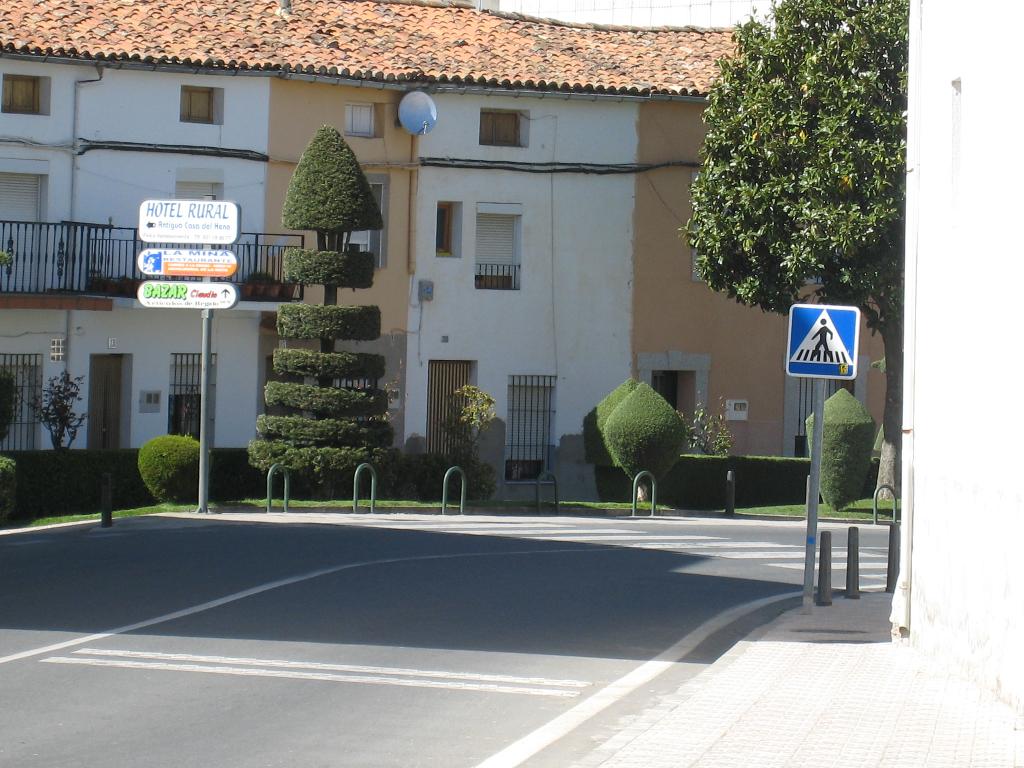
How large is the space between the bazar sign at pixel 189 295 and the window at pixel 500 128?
11.7m

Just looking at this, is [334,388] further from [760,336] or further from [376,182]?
[760,336]

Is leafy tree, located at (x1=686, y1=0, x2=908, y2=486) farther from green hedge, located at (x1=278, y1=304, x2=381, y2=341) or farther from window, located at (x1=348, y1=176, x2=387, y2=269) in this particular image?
green hedge, located at (x1=278, y1=304, x2=381, y2=341)

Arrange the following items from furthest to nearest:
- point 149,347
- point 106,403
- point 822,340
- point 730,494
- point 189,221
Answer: point 106,403
point 149,347
point 730,494
point 189,221
point 822,340

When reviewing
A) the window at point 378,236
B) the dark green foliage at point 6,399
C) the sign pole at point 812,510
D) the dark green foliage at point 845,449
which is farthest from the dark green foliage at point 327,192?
the sign pole at point 812,510

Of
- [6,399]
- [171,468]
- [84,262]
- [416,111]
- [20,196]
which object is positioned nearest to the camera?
[171,468]

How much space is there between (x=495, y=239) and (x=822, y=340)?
63.8 feet

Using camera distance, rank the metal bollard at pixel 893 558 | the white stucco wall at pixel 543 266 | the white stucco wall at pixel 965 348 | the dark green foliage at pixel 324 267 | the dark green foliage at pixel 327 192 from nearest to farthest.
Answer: the white stucco wall at pixel 965 348, the metal bollard at pixel 893 558, the dark green foliage at pixel 327 192, the dark green foliage at pixel 324 267, the white stucco wall at pixel 543 266

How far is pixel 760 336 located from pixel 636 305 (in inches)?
A: 118

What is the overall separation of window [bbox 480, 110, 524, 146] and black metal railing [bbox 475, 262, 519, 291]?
97.4 inches

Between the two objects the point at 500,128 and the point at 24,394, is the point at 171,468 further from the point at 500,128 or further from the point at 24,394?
the point at 500,128

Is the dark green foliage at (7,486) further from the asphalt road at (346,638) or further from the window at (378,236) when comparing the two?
the window at (378,236)

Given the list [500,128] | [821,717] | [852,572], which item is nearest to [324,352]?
[500,128]

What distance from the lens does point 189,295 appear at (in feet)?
70.8

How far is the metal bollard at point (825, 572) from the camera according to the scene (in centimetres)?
1426
